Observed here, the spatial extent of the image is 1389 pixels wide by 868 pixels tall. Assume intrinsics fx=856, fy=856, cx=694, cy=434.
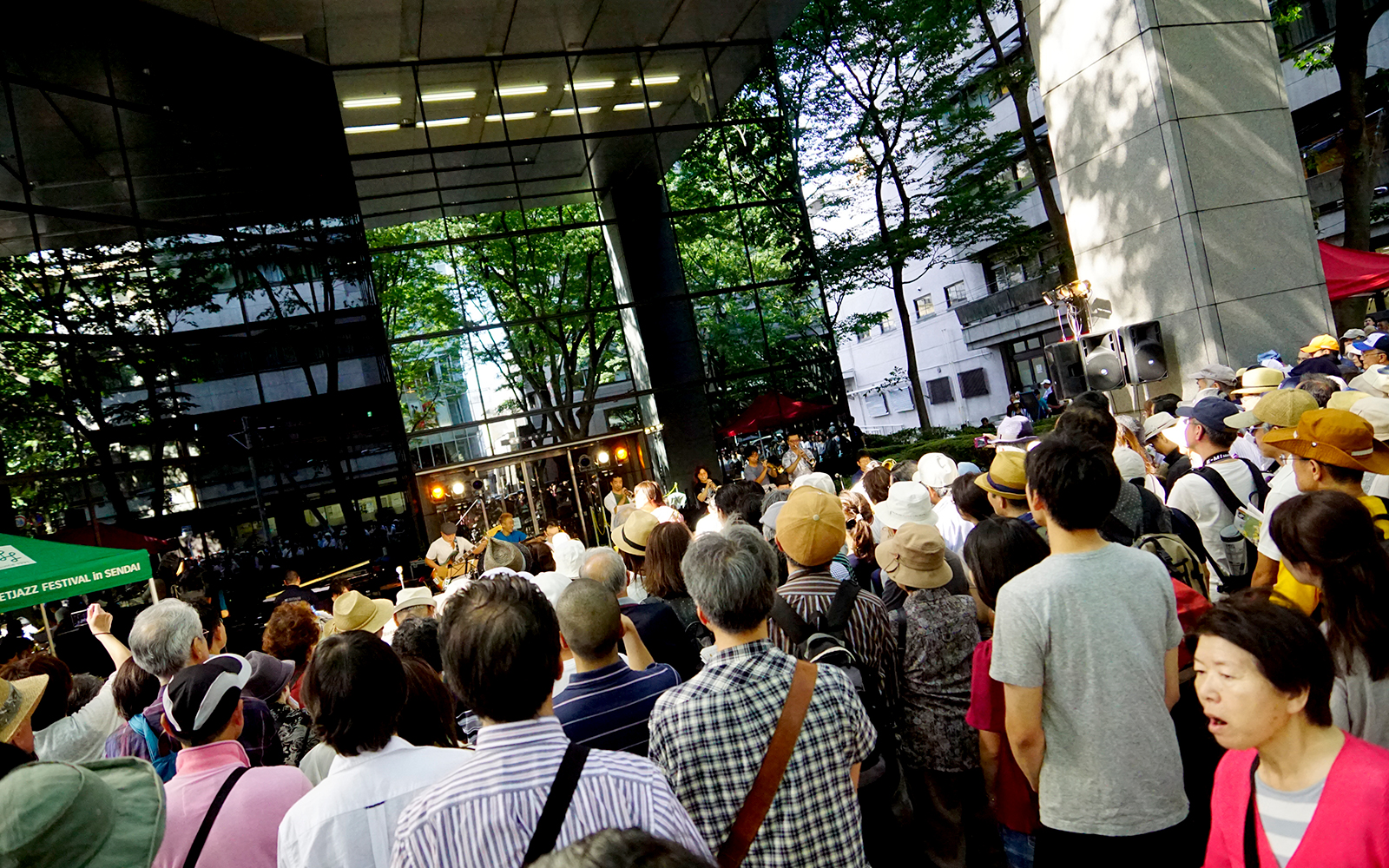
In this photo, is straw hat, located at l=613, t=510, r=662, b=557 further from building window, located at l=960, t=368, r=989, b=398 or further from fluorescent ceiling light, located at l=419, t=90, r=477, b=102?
building window, located at l=960, t=368, r=989, b=398

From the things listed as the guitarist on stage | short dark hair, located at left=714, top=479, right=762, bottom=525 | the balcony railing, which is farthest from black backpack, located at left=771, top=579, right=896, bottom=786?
the balcony railing

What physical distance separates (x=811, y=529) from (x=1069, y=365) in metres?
8.41

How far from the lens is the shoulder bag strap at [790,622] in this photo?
3.12m

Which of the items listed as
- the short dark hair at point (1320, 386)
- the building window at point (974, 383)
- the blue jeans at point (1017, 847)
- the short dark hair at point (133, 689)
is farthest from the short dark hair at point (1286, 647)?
the building window at point (974, 383)

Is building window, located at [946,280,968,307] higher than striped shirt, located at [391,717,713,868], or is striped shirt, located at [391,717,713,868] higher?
building window, located at [946,280,968,307]

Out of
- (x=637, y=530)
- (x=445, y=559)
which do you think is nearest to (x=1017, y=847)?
(x=637, y=530)

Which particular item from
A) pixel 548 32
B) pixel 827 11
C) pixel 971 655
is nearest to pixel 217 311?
pixel 548 32

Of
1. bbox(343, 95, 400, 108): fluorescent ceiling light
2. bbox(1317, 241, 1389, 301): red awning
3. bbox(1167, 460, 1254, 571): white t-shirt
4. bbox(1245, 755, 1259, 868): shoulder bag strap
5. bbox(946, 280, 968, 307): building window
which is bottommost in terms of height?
bbox(1245, 755, 1259, 868): shoulder bag strap

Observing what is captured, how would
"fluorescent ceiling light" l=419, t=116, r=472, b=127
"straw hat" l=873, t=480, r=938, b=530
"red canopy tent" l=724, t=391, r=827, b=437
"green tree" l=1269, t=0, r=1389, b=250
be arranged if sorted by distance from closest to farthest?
"straw hat" l=873, t=480, r=938, b=530
"green tree" l=1269, t=0, r=1389, b=250
"fluorescent ceiling light" l=419, t=116, r=472, b=127
"red canopy tent" l=724, t=391, r=827, b=437

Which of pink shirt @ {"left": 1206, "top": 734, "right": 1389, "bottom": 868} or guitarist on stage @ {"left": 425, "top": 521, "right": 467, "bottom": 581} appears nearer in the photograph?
pink shirt @ {"left": 1206, "top": 734, "right": 1389, "bottom": 868}

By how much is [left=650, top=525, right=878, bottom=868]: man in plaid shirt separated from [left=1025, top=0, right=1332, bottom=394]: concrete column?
8.77 metres

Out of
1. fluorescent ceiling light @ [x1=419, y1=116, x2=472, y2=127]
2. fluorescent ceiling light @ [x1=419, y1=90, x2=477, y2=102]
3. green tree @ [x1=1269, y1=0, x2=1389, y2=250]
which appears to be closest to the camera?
green tree @ [x1=1269, y1=0, x2=1389, y2=250]

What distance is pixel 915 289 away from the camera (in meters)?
40.6

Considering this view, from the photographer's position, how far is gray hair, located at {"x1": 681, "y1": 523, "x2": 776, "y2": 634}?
2332mm
